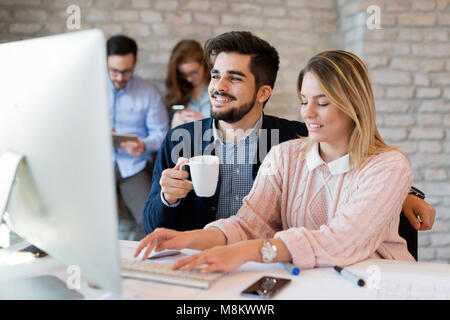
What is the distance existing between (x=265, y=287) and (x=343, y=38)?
10.3 ft

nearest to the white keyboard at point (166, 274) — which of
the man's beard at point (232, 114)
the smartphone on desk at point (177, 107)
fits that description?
the man's beard at point (232, 114)

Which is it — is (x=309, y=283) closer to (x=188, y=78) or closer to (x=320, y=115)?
(x=320, y=115)

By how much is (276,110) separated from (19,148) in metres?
2.94

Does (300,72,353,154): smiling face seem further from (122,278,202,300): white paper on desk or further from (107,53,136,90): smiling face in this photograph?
(107,53,136,90): smiling face

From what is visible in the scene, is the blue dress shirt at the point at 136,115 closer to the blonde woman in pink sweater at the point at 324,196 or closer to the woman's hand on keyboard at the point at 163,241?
the blonde woman in pink sweater at the point at 324,196

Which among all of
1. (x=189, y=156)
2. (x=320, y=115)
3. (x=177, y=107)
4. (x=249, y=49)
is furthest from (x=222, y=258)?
(x=177, y=107)

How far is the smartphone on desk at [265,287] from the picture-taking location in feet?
3.36

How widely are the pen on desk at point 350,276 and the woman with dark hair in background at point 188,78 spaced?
233 cm

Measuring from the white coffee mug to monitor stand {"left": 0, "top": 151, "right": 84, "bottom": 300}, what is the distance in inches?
20.5

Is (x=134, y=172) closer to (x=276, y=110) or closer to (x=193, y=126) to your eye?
(x=276, y=110)

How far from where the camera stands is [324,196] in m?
1.50

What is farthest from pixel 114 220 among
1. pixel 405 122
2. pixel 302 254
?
pixel 405 122

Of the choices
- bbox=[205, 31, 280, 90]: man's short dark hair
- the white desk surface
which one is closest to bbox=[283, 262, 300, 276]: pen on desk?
the white desk surface

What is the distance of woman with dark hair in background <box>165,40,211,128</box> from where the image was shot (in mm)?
3428
